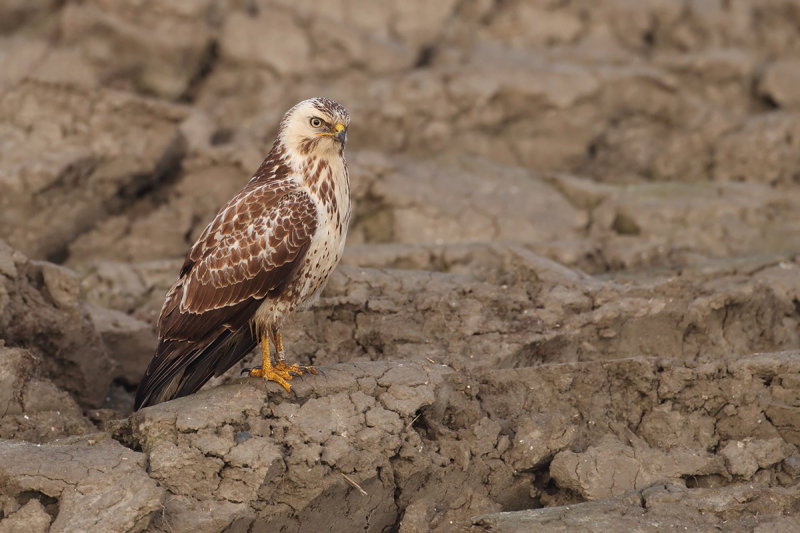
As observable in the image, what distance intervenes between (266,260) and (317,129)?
2.85 feet

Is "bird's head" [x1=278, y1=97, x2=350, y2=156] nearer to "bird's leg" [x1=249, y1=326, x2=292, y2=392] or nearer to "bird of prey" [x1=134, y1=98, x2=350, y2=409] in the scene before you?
"bird of prey" [x1=134, y1=98, x2=350, y2=409]

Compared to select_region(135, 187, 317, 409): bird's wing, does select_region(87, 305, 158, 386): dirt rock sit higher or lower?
lower

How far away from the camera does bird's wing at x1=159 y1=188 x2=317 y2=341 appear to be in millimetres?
6516

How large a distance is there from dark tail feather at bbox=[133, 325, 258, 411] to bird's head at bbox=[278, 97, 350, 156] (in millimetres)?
1162

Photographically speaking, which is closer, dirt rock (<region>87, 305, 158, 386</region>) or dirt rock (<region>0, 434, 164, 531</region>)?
dirt rock (<region>0, 434, 164, 531</region>)

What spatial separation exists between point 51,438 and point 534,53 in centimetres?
830

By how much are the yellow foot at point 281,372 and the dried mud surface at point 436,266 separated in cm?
7

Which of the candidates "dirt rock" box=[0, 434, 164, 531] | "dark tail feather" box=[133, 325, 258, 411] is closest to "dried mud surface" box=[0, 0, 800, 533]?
"dirt rock" box=[0, 434, 164, 531]

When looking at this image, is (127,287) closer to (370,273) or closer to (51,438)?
(370,273)

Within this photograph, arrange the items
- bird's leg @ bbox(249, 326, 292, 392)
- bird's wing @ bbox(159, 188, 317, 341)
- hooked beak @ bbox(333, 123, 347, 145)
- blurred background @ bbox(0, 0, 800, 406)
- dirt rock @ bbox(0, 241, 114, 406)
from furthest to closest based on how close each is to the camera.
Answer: blurred background @ bbox(0, 0, 800, 406)
dirt rock @ bbox(0, 241, 114, 406)
hooked beak @ bbox(333, 123, 347, 145)
bird's wing @ bbox(159, 188, 317, 341)
bird's leg @ bbox(249, 326, 292, 392)

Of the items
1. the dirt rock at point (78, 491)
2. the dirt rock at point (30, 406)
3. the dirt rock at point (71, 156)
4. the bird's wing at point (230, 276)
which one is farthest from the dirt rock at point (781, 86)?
the dirt rock at point (78, 491)

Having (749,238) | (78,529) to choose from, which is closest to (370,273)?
(78,529)

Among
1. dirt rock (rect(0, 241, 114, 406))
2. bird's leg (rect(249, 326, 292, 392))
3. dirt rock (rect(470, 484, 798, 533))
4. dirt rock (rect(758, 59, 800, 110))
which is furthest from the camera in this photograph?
dirt rock (rect(758, 59, 800, 110))

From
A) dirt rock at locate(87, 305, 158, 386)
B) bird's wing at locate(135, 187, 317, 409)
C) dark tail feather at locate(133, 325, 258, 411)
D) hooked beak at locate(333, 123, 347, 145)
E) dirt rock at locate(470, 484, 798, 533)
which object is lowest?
dirt rock at locate(470, 484, 798, 533)
